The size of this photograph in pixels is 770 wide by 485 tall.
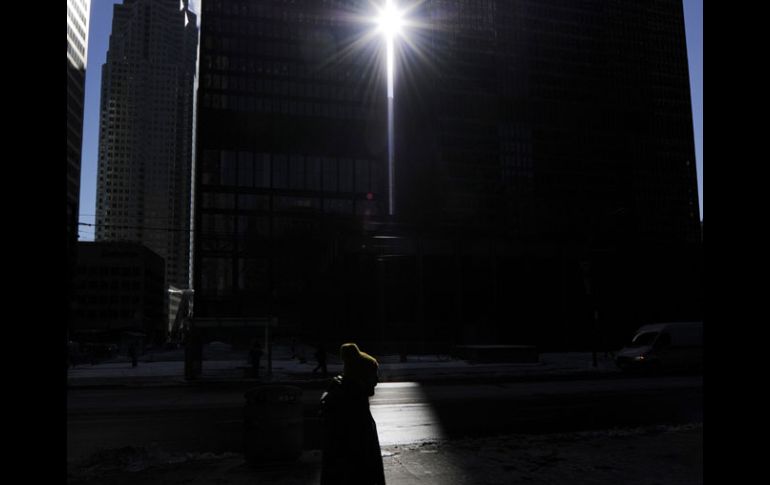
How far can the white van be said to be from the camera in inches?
933

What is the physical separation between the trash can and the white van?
2023cm

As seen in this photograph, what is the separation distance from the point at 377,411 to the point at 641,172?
146 m

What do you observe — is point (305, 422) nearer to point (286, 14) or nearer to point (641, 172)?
point (286, 14)

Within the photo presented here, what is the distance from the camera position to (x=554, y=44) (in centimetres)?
14500

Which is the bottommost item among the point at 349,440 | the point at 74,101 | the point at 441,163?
the point at 349,440

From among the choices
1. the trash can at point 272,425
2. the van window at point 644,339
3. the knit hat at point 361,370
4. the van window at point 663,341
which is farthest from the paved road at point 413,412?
the van window at point 644,339

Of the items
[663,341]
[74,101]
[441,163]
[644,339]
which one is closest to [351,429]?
[663,341]

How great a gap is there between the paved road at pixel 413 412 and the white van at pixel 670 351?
446 centimetres

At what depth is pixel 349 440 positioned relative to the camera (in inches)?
186

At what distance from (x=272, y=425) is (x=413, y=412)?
5.65 m

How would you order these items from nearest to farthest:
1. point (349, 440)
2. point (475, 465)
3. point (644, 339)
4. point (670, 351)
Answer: point (349, 440) → point (475, 465) → point (670, 351) → point (644, 339)

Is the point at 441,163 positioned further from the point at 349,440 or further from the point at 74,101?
the point at 349,440

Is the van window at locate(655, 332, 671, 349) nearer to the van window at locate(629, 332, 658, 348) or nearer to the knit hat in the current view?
the van window at locate(629, 332, 658, 348)

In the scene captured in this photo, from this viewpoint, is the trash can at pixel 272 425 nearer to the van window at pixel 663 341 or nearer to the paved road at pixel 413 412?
the paved road at pixel 413 412
